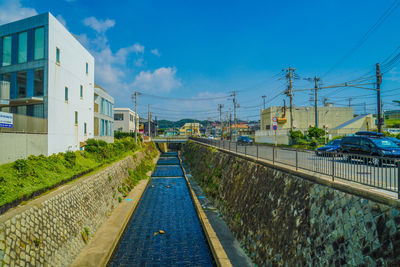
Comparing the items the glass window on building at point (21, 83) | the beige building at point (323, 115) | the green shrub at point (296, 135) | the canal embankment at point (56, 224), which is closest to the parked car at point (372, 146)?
the canal embankment at point (56, 224)

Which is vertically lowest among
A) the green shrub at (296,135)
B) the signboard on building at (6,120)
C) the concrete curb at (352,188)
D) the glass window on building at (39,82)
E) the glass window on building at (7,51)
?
the concrete curb at (352,188)

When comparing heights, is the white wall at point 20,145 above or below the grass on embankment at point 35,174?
above

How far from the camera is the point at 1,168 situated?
11.2m

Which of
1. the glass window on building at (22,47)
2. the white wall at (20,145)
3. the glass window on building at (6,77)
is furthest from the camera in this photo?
the glass window on building at (6,77)

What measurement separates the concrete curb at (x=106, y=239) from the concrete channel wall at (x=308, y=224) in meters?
6.39

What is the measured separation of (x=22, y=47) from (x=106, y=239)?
1654 cm

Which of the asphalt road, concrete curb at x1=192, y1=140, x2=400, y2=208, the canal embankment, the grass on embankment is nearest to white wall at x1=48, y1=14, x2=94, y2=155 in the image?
the grass on embankment

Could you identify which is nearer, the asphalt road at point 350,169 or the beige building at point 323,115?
→ the asphalt road at point 350,169

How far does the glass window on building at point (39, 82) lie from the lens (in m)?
17.0

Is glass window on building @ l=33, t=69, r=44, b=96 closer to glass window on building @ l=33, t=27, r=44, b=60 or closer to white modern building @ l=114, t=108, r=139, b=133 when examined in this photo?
glass window on building @ l=33, t=27, r=44, b=60

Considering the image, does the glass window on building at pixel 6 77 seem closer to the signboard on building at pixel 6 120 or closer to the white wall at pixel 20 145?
the white wall at pixel 20 145

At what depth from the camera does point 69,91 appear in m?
20.2

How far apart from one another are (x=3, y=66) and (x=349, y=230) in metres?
24.6

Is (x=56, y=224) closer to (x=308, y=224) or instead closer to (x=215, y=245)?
(x=215, y=245)
